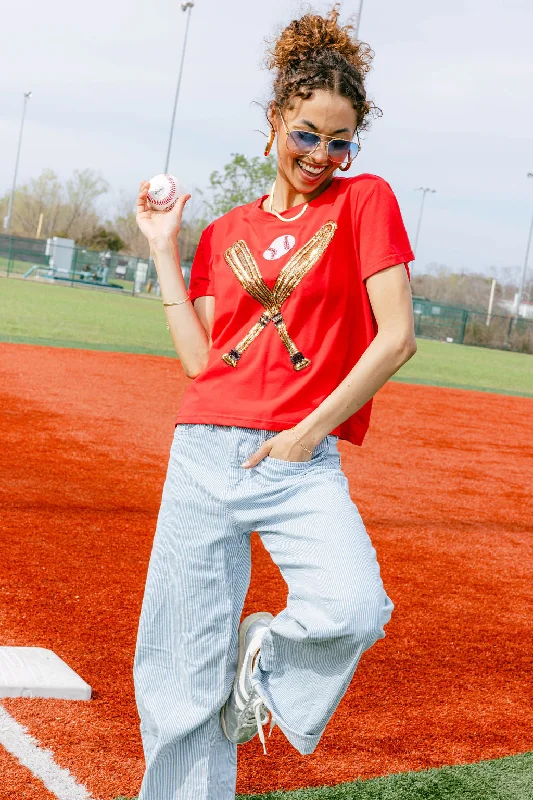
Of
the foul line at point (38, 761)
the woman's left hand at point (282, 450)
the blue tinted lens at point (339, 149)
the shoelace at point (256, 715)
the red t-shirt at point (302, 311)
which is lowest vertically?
the foul line at point (38, 761)

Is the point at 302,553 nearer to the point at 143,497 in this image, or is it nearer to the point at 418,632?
the point at 418,632

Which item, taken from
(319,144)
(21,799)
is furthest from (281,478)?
(21,799)

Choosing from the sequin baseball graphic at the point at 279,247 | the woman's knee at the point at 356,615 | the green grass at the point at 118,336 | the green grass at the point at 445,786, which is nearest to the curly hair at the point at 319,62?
the sequin baseball graphic at the point at 279,247

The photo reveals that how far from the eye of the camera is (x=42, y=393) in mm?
11867

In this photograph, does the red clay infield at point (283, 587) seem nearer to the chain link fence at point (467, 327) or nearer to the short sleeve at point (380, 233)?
the short sleeve at point (380, 233)

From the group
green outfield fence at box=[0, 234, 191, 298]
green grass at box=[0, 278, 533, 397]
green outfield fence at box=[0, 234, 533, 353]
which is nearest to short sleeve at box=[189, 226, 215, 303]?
green grass at box=[0, 278, 533, 397]

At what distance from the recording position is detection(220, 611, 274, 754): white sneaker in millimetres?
2564

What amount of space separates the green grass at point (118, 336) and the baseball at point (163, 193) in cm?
1438

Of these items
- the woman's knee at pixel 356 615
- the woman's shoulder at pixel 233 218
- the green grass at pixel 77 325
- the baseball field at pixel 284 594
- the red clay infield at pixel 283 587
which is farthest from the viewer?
the green grass at pixel 77 325

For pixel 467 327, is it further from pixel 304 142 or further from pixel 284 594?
pixel 304 142

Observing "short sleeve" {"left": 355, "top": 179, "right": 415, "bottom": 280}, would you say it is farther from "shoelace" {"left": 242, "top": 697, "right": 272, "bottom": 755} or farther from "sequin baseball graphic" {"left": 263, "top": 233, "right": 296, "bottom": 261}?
"shoelace" {"left": 242, "top": 697, "right": 272, "bottom": 755}

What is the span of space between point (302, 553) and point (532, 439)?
11947 mm

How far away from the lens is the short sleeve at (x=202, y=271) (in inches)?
115

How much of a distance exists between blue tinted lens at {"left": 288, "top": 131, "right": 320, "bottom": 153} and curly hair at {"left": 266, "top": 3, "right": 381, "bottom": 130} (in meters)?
0.12
